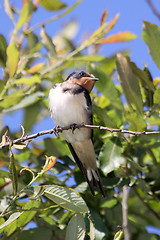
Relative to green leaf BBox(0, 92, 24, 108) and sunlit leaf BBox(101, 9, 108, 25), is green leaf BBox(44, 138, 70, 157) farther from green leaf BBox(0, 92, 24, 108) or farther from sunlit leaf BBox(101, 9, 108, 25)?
sunlit leaf BBox(101, 9, 108, 25)

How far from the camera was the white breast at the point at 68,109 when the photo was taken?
347 cm

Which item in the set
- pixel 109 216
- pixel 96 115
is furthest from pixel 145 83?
pixel 109 216

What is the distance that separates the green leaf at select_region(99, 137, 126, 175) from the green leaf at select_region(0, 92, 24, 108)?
68 centimetres

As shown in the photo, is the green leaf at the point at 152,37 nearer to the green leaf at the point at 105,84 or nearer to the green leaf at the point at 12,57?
the green leaf at the point at 105,84

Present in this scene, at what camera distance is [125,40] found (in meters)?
3.10

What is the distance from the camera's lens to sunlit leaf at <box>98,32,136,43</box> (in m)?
3.08

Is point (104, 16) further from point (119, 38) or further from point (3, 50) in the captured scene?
point (3, 50)

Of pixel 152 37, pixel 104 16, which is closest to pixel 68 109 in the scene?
pixel 104 16

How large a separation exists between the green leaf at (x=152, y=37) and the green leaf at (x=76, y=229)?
1174 mm

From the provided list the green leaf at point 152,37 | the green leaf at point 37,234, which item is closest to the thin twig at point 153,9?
the green leaf at point 152,37

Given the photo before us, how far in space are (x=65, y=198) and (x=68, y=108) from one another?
54.6 inches

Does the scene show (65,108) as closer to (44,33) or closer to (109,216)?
(44,33)

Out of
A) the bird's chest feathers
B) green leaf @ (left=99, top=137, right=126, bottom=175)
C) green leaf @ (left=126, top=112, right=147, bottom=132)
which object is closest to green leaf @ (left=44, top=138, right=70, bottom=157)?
green leaf @ (left=99, top=137, right=126, bottom=175)

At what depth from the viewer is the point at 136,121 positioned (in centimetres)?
270
